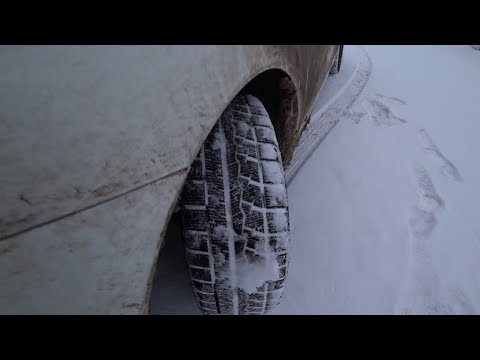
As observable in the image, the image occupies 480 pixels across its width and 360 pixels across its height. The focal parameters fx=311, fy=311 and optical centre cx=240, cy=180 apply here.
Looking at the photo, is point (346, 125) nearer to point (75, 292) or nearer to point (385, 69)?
point (385, 69)

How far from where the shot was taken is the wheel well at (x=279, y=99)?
4.77ft

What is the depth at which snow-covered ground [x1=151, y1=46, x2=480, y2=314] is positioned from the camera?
1.63m

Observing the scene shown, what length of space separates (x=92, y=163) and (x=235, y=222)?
23.3 inches

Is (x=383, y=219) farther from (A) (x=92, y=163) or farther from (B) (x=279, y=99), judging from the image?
(A) (x=92, y=163)

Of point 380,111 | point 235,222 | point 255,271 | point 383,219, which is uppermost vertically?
point 380,111

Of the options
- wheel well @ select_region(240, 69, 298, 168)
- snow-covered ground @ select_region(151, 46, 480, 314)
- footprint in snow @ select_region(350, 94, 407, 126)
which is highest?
wheel well @ select_region(240, 69, 298, 168)

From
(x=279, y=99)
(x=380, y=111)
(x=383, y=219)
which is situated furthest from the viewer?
(x=380, y=111)

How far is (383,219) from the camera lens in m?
2.02

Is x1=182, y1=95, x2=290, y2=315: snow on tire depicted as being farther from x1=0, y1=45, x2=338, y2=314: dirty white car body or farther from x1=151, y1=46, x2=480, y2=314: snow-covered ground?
x1=151, y1=46, x2=480, y2=314: snow-covered ground

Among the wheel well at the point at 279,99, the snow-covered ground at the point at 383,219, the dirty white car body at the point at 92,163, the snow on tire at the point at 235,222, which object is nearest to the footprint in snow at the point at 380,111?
the snow-covered ground at the point at 383,219

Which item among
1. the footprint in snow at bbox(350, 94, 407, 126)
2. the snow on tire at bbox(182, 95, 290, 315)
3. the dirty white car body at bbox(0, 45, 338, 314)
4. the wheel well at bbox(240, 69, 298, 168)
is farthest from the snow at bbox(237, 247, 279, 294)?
the footprint in snow at bbox(350, 94, 407, 126)

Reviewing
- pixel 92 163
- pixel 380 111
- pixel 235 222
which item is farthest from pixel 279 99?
pixel 380 111

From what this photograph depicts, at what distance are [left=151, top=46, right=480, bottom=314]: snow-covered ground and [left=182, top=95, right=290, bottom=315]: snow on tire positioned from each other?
1.52ft

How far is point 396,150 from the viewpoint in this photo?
268 cm
